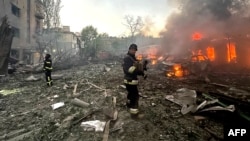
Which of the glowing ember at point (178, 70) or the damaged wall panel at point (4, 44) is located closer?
the glowing ember at point (178, 70)

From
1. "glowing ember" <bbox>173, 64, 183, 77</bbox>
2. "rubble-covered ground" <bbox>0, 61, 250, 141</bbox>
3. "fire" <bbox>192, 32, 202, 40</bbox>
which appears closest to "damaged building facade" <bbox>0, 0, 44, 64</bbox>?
"glowing ember" <bbox>173, 64, 183, 77</bbox>

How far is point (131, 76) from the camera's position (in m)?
5.59

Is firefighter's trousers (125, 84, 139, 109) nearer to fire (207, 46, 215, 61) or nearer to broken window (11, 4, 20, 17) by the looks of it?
fire (207, 46, 215, 61)

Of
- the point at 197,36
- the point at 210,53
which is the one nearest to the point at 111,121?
the point at 210,53

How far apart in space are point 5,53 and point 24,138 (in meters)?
12.3

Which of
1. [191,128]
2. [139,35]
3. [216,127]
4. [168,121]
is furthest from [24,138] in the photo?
[139,35]

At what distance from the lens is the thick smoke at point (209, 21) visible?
2291 cm

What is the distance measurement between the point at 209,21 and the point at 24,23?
2474 centimetres

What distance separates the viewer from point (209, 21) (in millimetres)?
24547

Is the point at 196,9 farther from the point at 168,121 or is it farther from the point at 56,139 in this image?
the point at 56,139

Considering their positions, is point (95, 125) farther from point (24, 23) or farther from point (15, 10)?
point (24, 23)

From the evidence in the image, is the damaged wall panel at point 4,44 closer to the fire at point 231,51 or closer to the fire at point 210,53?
the fire at point 210,53

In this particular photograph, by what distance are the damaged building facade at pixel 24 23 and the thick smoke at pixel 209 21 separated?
63.9ft

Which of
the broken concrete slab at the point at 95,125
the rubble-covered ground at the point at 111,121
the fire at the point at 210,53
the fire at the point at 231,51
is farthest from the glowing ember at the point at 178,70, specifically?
the fire at the point at 210,53
